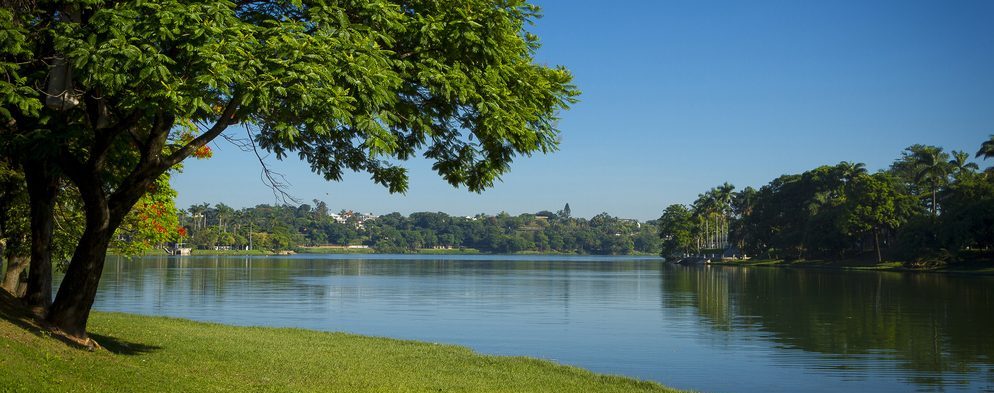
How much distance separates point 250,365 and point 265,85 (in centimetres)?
933

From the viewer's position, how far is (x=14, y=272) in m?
24.2

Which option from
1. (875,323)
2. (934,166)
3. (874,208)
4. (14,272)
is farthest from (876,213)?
(14,272)

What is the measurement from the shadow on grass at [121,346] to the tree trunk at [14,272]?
15.9 feet

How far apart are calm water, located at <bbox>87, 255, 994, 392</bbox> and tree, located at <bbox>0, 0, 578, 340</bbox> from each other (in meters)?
10.6

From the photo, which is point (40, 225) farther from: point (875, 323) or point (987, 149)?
point (987, 149)

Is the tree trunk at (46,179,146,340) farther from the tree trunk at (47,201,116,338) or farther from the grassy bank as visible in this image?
the grassy bank

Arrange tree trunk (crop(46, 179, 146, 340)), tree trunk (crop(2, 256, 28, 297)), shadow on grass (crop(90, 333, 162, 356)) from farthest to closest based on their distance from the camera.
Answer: tree trunk (crop(2, 256, 28, 297)) < shadow on grass (crop(90, 333, 162, 356)) < tree trunk (crop(46, 179, 146, 340))

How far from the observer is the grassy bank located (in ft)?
45.1

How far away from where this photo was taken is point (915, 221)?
9625cm

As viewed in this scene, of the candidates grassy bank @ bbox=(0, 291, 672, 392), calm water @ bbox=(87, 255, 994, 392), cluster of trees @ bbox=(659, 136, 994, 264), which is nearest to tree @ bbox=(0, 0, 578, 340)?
grassy bank @ bbox=(0, 291, 672, 392)

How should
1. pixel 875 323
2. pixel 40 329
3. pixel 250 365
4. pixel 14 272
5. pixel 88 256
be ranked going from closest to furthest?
pixel 40 329 → pixel 88 256 → pixel 250 365 → pixel 14 272 → pixel 875 323

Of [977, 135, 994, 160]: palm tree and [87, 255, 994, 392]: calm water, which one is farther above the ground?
[977, 135, 994, 160]: palm tree

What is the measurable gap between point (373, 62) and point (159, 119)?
5.49 meters

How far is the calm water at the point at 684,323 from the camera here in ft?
79.7
